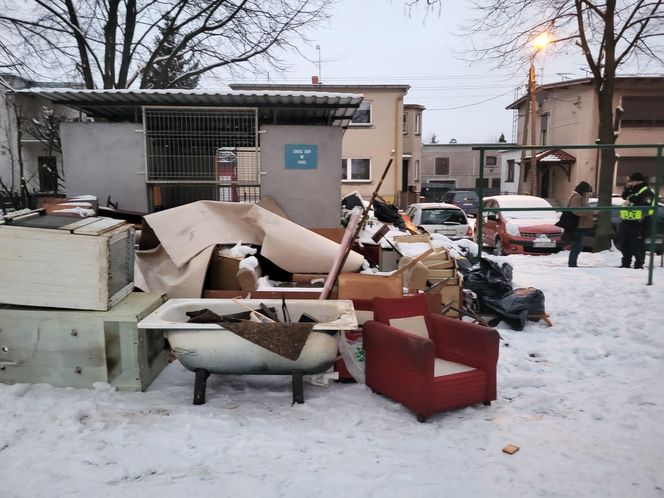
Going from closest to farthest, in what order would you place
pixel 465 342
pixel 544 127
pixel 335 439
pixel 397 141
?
1. pixel 335 439
2. pixel 465 342
3. pixel 397 141
4. pixel 544 127

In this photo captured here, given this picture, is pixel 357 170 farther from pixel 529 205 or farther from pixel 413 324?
pixel 413 324

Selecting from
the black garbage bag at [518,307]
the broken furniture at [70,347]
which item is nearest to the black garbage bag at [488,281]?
the black garbage bag at [518,307]

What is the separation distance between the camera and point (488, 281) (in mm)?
6367

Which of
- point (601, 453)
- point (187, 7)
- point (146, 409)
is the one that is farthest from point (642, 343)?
point (187, 7)

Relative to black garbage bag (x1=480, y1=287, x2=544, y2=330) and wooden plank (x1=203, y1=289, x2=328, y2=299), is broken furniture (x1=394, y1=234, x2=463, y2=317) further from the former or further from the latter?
wooden plank (x1=203, y1=289, x2=328, y2=299)

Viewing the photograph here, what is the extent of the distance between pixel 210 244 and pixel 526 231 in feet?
26.8

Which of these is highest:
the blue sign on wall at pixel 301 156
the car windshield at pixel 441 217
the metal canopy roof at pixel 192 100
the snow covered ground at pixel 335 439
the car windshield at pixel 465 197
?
the metal canopy roof at pixel 192 100

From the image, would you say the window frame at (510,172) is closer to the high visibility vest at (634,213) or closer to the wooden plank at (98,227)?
the high visibility vest at (634,213)

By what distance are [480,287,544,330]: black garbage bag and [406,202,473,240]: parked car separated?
297 inches

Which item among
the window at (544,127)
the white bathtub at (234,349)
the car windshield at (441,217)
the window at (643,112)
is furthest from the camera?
the window at (544,127)

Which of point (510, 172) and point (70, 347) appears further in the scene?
point (510, 172)

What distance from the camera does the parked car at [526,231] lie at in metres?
10.9

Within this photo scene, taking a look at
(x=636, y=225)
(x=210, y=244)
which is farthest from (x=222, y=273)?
(x=636, y=225)

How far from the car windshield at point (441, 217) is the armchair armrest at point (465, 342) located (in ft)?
32.2
